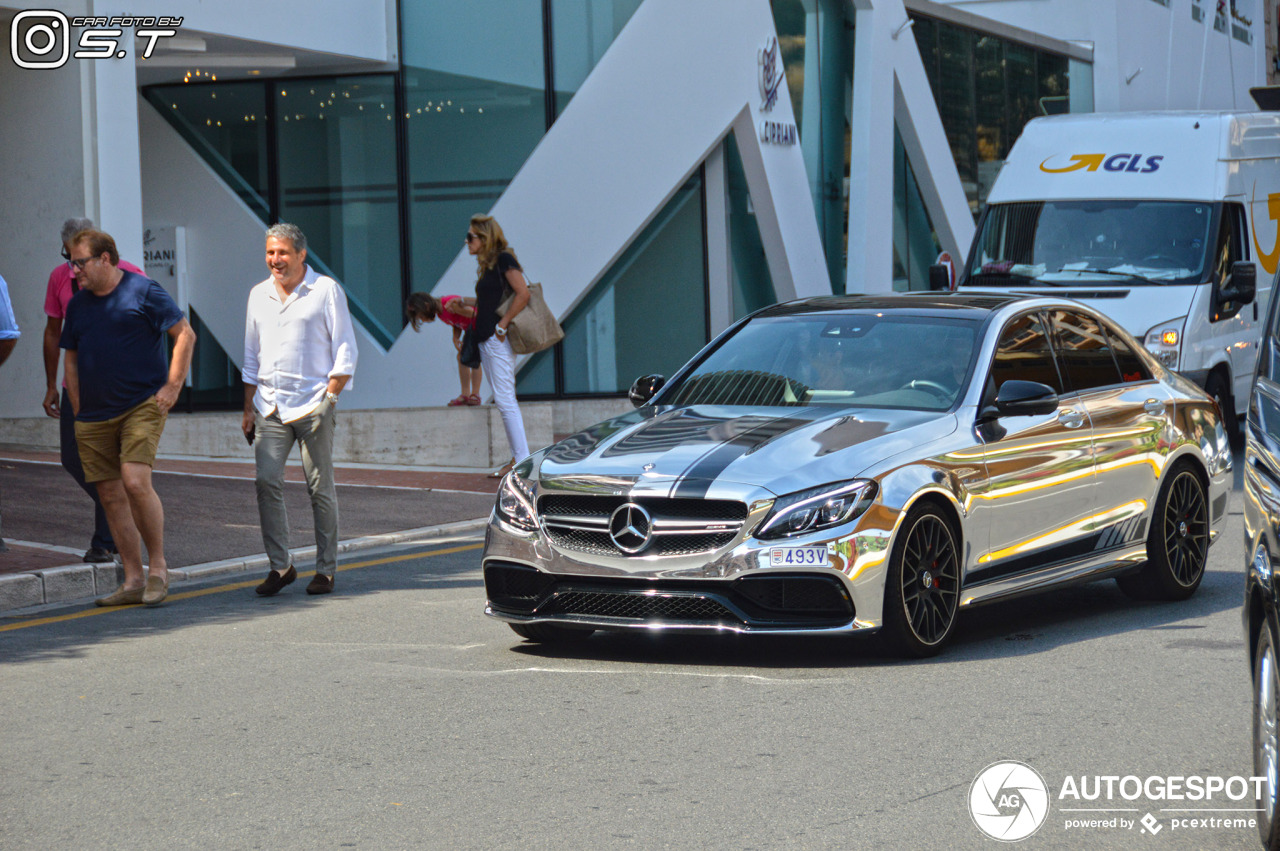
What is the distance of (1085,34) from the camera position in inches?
1490

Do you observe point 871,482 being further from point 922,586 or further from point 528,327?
point 528,327

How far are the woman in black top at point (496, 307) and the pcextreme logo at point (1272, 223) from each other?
22.7 feet

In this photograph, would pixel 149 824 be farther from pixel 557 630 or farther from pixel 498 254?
pixel 498 254

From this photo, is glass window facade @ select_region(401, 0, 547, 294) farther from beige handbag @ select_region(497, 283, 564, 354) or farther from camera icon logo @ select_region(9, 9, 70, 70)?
beige handbag @ select_region(497, 283, 564, 354)

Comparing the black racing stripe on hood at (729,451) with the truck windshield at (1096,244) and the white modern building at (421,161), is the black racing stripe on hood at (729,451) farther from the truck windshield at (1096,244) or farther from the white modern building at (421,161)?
the white modern building at (421,161)

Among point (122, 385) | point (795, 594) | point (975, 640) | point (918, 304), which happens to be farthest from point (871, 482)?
point (122, 385)

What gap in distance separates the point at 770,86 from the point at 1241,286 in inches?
364

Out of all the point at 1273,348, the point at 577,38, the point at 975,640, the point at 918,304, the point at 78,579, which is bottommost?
the point at 975,640

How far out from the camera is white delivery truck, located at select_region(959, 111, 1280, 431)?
14.5m

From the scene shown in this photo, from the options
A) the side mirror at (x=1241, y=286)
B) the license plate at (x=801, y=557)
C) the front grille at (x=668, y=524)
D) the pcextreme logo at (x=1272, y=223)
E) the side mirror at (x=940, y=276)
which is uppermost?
the pcextreme logo at (x=1272, y=223)

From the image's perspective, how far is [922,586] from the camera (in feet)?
22.7

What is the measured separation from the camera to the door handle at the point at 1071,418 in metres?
7.91

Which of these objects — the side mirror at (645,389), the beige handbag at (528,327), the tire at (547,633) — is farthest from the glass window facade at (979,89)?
the tire at (547,633)

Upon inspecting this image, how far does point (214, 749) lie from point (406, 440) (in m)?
11.8
